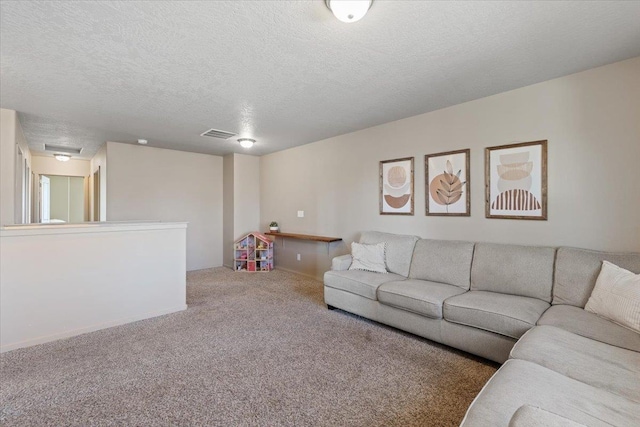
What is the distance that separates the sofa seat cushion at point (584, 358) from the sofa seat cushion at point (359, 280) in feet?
4.74

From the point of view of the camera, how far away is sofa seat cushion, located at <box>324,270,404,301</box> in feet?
9.96

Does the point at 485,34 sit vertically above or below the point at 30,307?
above

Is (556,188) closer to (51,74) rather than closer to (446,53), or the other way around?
(446,53)

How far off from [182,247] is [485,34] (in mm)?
3689

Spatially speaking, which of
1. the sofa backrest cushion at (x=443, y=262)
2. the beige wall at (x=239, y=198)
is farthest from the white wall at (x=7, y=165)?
the sofa backrest cushion at (x=443, y=262)

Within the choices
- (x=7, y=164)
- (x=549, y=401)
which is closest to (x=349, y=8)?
(x=549, y=401)

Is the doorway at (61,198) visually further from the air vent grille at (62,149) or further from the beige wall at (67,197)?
the air vent grille at (62,149)

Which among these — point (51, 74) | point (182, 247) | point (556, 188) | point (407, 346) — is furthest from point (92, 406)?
point (556, 188)

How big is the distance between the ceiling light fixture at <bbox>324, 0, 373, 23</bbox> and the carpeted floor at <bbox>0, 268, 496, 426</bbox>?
235 centimetres

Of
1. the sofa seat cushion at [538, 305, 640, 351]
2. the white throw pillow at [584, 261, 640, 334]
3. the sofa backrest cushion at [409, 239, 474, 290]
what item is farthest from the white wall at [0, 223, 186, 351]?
the white throw pillow at [584, 261, 640, 334]

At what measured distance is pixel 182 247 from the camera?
3.58 m

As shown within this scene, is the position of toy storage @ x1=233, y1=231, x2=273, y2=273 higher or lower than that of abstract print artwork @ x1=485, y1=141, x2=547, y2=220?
lower

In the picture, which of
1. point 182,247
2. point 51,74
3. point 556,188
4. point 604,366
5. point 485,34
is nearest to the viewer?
point 604,366

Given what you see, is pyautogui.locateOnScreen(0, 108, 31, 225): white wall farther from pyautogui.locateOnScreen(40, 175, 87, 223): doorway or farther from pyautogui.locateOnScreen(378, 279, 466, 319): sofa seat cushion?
pyautogui.locateOnScreen(40, 175, 87, 223): doorway
